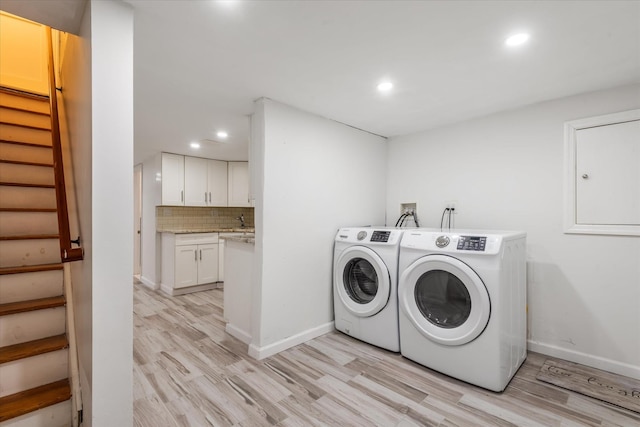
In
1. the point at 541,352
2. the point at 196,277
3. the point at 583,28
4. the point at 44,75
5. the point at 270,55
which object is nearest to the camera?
the point at 583,28

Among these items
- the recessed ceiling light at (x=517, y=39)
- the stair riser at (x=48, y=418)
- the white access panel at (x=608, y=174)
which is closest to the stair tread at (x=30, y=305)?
the stair riser at (x=48, y=418)

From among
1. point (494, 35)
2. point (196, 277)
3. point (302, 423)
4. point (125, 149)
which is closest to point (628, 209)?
point (494, 35)

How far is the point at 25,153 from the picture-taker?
7.48ft

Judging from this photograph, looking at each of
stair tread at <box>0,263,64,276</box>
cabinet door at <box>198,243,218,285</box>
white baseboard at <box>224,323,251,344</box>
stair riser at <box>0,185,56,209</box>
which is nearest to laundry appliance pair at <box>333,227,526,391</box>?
white baseboard at <box>224,323,251,344</box>

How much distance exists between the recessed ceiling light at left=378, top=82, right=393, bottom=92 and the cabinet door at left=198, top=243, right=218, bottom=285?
3470 millimetres

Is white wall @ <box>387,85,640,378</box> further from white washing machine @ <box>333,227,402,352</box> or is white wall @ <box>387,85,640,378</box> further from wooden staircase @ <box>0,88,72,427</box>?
wooden staircase @ <box>0,88,72,427</box>

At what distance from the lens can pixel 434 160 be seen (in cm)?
308

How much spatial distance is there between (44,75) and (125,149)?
2.61m

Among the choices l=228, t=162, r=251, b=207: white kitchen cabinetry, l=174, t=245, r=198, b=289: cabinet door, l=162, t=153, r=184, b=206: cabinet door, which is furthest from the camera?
l=228, t=162, r=251, b=207: white kitchen cabinetry

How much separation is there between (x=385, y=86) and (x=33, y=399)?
2826mm

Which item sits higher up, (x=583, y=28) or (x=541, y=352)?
(x=583, y=28)

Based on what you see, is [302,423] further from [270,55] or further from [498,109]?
[498,109]

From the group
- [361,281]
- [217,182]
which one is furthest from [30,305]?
[217,182]

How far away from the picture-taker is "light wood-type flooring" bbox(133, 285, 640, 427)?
162cm
